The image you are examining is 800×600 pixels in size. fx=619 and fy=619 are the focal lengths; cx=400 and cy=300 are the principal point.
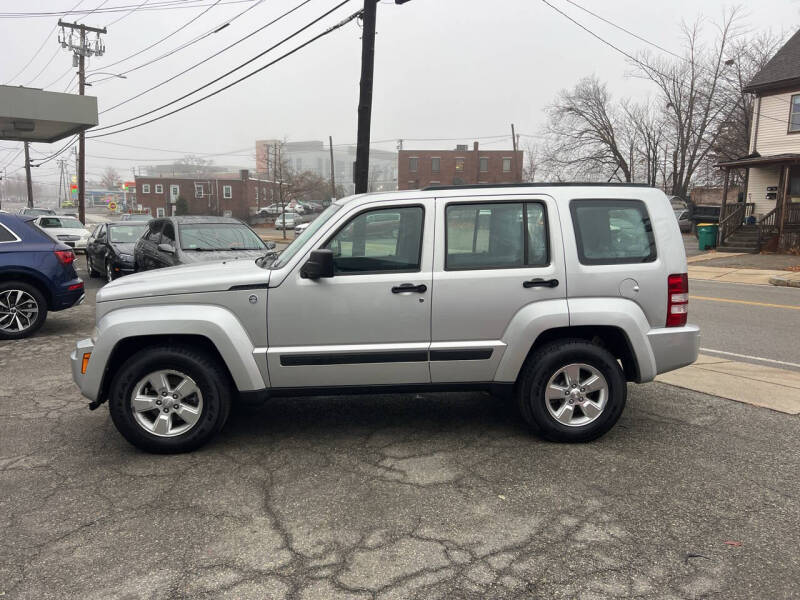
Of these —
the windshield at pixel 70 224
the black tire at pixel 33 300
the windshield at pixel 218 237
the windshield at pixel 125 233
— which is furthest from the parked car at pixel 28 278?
the windshield at pixel 70 224

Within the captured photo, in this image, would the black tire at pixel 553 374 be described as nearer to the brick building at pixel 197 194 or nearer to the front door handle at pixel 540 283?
the front door handle at pixel 540 283

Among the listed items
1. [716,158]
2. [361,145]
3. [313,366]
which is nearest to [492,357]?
[313,366]

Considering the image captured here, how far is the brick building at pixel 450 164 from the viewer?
83.8m

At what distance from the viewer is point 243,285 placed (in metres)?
4.27

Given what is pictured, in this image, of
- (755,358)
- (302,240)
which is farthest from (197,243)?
(755,358)

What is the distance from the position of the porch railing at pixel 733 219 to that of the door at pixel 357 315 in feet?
83.9

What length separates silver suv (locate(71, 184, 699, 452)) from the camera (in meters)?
4.27

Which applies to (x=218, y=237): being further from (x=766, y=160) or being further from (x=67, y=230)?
(x=766, y=160)

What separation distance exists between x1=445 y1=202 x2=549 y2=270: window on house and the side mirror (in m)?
0.85

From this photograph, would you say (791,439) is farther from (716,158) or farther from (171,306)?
(716,158)

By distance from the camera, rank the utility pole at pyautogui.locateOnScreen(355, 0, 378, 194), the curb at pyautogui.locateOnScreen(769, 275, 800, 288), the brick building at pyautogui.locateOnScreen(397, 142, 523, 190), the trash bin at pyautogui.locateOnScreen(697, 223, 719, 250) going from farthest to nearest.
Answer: the brick building at pyautogui.locateOnScreen(397, 142, 523, 190), the trash bin at pyautogui.locateOnScreen(697, 223, 719, 250), the curb at pyautogui.locateOnScreen(769, 275, 800, 288), the utility pole at pyautogui.locateOnScreen(355, 0, 378, 194)

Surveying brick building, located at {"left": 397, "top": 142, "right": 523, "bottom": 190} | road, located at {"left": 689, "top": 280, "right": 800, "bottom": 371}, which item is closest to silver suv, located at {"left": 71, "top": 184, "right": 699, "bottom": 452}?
road, located at {"left": 689, "top": 280, "right": 800, "bottom": 371}

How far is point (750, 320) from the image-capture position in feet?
33.5

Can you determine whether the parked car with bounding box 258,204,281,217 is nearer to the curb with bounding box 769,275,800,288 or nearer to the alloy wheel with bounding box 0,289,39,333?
the curb with bounding box 769,275,800,288
